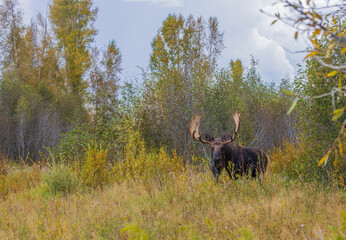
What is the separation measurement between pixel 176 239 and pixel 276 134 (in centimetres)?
1468

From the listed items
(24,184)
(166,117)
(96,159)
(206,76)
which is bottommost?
(24,184)

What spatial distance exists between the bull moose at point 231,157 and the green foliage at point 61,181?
11.7 feet

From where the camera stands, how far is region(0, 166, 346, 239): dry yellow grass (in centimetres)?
484

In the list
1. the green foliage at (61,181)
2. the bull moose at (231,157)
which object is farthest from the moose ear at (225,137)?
the green foliage at (61,181)

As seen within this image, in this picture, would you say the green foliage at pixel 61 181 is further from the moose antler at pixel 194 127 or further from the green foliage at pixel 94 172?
the moose antler at pixel 194 127

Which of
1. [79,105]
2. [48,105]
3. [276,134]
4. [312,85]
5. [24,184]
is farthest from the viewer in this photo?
[79,105]

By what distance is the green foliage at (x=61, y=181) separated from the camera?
8.71m

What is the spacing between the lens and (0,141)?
19125mm

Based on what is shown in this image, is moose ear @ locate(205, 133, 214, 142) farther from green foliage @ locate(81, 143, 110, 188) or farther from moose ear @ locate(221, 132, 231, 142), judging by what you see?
green foliage @ locate(81, 143, 110, 188)

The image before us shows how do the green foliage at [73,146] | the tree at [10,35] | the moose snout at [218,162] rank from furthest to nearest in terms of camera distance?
the tree at [10,35], the green foliage at [73,146], the moose snout at [218,162]

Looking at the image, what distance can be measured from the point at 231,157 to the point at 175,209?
2.00m

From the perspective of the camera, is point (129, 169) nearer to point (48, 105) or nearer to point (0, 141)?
point (0, 141)

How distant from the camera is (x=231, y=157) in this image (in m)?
7.25

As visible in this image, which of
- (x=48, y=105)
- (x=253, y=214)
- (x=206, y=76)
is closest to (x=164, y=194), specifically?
(x=253, y=214)
